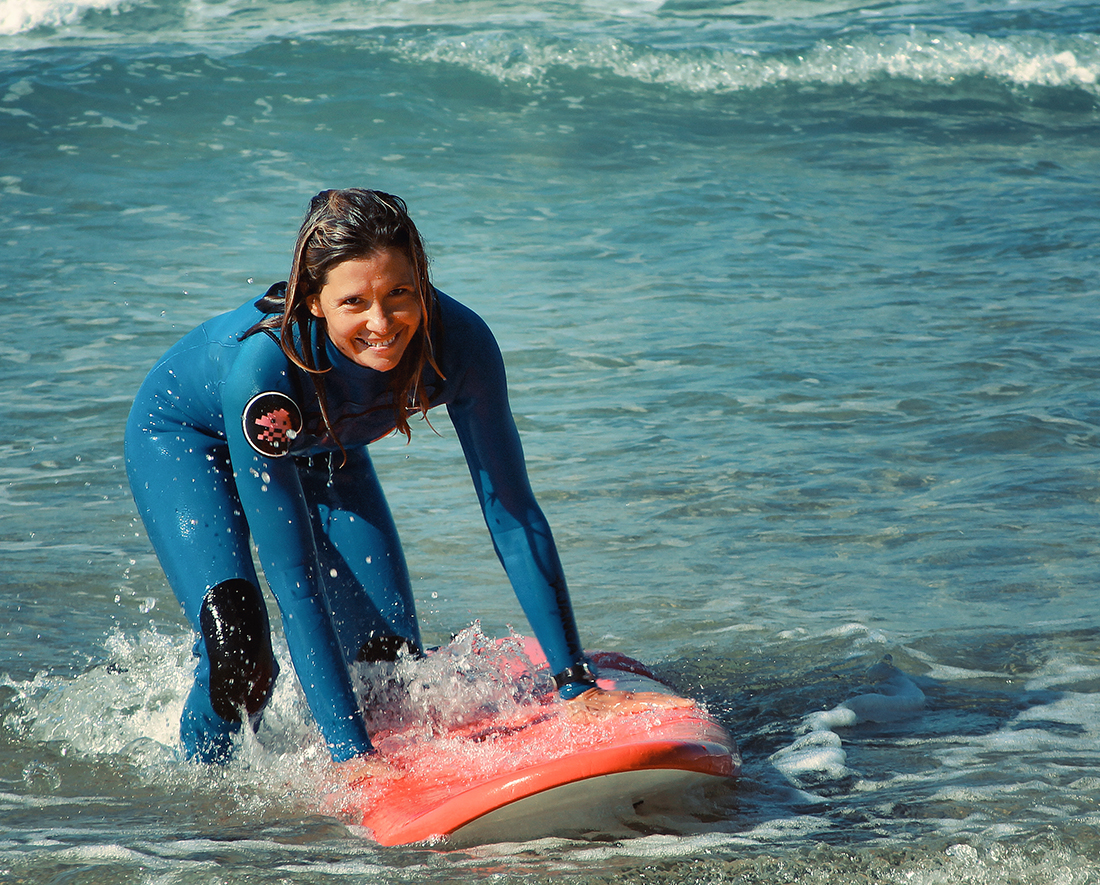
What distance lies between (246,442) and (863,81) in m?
15.6

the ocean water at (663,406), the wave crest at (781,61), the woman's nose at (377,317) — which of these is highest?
the wave crest at (781,61)

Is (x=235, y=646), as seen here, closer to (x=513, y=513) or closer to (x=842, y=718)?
(x=513, y=513)

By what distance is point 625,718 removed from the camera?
9.53ft

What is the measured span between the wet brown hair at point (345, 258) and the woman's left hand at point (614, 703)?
837 mm

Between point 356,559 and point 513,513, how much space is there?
63cm

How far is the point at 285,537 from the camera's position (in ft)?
8.93

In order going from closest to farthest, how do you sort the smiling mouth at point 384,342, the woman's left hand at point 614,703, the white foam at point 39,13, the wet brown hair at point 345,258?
the wet brown hair at point 345,258 < the smiling mouth at point 384,342 < the woman's left hand at point 614,703 < the white foam at point 39,13

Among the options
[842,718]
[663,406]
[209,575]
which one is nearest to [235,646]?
[209,575]

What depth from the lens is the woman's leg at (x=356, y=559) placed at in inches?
131

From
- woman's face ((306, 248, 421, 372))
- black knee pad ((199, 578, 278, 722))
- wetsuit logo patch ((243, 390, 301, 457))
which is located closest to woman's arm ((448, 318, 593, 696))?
woman's face ((306, 248, 421, 372))

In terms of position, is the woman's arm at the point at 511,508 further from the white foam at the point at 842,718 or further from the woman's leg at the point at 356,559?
the white foam at the point at 842,718

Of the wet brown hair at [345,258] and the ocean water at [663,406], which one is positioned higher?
the wet brown hair at [345,258]

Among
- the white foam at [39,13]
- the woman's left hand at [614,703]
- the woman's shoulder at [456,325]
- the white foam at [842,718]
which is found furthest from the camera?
the white foam at [39,13]

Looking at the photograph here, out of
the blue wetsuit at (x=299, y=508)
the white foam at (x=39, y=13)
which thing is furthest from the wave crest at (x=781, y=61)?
the blue wetsuit at (x=299, y=508)
